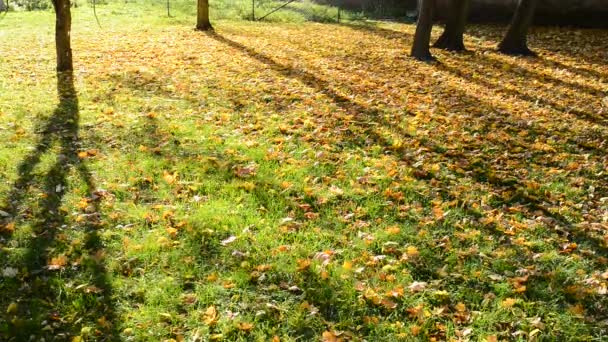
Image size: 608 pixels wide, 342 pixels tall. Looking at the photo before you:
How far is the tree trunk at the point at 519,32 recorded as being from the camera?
12852mm

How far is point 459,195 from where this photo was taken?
5609 millimetres

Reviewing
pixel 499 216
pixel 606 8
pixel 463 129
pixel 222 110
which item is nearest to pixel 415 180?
pixel 499 216

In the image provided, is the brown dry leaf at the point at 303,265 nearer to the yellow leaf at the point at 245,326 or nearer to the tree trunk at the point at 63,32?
the yellow leaf at the point at 245,326

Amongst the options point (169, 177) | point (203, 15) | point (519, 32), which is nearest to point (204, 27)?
point (203, 15)

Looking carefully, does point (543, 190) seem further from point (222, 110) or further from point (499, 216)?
point (222, 110)

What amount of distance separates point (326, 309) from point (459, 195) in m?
2.44

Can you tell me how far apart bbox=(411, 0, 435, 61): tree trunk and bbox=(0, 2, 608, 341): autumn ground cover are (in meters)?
2.26

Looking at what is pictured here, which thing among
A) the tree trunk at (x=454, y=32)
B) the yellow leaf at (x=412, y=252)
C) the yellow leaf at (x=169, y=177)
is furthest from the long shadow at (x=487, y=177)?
the tree trunk at (x=454, y=32)

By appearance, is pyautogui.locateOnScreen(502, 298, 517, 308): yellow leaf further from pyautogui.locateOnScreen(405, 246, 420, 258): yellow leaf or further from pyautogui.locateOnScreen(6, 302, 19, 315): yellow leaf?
pyautogui.locateOnScreen(6, 302, 19, 315): yellow leaf

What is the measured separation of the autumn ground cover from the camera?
12.6 ft

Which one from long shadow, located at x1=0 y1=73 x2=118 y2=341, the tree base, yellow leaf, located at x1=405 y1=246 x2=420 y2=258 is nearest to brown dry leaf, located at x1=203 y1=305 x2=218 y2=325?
long shadow, located at x1=0 y1=73 x2=118 y2=341

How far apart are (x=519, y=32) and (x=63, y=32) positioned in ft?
35.5

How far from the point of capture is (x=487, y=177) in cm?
606

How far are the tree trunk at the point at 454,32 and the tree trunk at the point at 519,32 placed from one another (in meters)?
1.14
